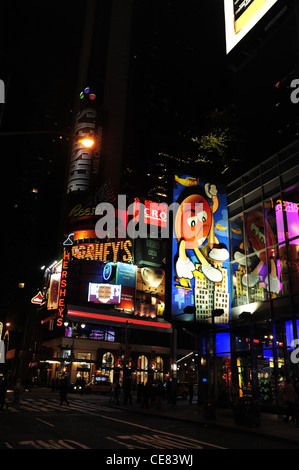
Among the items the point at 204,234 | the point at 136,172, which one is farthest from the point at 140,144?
the point at 204,234

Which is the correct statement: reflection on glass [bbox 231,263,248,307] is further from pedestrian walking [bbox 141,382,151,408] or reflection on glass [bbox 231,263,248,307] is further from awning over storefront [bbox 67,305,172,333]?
awning over storefront [bbox 67,305,172,333]

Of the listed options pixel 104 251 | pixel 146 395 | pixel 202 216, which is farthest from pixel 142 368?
pixel 202 216

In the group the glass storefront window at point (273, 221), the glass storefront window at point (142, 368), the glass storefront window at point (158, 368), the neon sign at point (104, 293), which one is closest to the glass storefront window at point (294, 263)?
the glass storefront window at point (273, 221)

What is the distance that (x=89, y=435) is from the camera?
11.2m

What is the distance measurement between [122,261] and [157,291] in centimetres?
837

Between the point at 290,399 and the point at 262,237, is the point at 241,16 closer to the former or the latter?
the point at 262,237

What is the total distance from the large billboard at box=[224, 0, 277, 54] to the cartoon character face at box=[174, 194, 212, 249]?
35.9 feet

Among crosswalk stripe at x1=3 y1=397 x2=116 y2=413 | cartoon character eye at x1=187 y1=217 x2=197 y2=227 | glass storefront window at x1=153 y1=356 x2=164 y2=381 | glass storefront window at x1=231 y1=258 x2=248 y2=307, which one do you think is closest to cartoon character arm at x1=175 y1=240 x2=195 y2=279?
cartoon character eye at x1=187 y1=217 x2=197 y2=227

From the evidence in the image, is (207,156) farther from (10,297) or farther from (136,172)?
(10,297)

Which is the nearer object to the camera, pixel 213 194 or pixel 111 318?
pixel 213 194

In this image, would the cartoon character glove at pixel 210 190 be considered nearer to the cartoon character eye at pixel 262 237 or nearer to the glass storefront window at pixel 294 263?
the cartoon character eye at pixel 262 237

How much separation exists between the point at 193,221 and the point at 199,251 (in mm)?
1951

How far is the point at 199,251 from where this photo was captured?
2233 cm

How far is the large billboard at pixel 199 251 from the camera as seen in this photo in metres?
21.4
